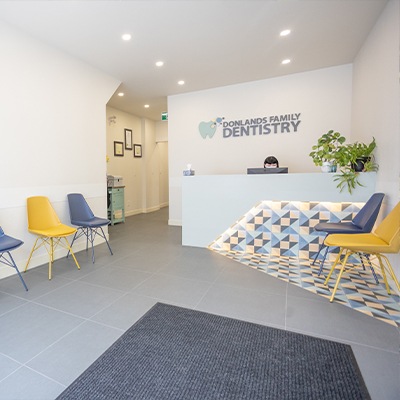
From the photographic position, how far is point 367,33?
11.7ft

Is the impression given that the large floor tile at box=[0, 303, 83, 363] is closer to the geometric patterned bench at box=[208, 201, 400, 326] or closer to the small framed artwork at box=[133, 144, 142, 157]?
the geometric patterned bench at box=[208, 201, 400, 326]

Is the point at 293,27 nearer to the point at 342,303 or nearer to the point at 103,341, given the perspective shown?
the point at 342,303

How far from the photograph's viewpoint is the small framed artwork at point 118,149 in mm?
7141

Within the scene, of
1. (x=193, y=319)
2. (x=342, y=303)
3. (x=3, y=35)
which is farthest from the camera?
(x=3, y=35)

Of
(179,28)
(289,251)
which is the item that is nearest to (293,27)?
(179,28)

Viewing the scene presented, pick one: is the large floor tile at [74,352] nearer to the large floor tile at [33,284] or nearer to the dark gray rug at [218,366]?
the dark gray rug at [218,366]

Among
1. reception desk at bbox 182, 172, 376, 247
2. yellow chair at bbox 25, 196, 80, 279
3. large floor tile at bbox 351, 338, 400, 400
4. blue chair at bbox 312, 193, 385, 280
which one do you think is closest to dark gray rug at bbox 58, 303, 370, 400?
large floor tile at bbox 351, 338, 400, 400

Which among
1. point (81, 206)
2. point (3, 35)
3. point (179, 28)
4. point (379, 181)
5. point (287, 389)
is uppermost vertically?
point (179, 28)

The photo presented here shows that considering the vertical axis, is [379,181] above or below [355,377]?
above

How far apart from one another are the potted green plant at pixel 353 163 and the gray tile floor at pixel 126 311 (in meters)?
1.60

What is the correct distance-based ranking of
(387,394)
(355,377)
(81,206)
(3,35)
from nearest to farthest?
(387,394) → (355,377) → (3,35) → (81,206)

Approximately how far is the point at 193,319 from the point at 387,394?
4.51ft

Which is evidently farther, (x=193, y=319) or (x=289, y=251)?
(x=289, y=251)

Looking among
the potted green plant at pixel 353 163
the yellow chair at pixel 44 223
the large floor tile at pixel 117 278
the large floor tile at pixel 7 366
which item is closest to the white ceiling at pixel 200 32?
the potted green plant at pixel 353 163
